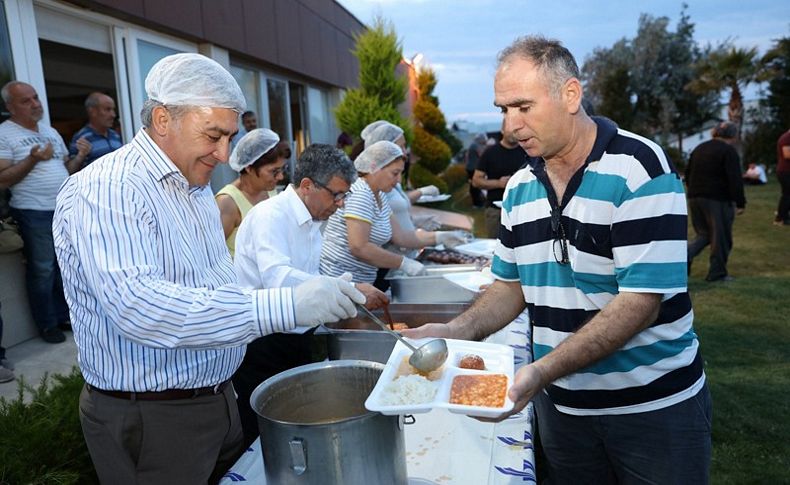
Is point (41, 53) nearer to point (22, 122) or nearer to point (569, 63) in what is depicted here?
point (22, 122)

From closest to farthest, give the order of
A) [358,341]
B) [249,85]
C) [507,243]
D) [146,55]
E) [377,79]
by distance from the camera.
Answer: [507,243] → [358,341] → [146,55] → [249,85] → [377,79]

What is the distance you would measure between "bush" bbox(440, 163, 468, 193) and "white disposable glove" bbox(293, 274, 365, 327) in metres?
15.8

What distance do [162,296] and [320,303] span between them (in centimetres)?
36

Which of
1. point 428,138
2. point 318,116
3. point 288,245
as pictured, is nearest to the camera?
point 288,245

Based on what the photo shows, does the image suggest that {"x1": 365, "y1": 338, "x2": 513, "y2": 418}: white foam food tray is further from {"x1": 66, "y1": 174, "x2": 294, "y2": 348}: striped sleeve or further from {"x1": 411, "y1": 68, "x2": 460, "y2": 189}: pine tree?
{"x1": 411, "y1": 68, "x2": 460, "y2": 189}: pine tree

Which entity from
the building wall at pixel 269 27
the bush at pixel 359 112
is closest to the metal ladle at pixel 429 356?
the building wall at pixel 269 27

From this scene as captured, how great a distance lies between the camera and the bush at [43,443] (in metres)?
1.54

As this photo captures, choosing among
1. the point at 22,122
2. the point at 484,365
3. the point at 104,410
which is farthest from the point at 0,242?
the point at 484,365

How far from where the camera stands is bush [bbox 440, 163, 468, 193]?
57.5 ft

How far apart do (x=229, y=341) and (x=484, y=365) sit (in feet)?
2.31

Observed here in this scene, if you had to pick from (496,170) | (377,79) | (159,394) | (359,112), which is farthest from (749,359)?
(377,79)

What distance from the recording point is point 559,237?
1.61 meters

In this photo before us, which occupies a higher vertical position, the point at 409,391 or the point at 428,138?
the point at 428,138

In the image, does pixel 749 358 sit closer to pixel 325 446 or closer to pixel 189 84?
pixel 325 446
